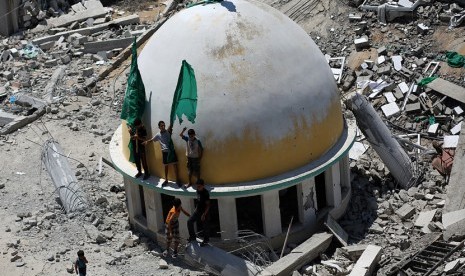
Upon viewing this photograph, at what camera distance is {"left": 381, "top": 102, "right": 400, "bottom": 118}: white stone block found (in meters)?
24.3

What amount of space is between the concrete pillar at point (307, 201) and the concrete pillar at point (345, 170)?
1.37m

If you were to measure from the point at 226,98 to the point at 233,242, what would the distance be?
2898 mm

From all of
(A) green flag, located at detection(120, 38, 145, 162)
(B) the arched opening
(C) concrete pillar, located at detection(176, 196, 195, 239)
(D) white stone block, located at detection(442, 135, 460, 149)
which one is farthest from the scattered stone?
(D) white stone block, located at detection(442, 135, 460, 149)

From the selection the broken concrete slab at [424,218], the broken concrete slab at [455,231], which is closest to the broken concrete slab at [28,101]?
the broken concrete slab at [424,218]

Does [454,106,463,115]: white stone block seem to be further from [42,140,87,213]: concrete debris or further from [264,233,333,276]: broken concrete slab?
[42,140,87,213]: concrete debris

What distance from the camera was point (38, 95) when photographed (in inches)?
1093

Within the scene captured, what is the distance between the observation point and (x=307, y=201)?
19.7 meters

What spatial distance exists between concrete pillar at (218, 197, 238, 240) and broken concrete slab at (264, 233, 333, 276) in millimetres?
1117

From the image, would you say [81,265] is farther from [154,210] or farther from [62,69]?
[62,69]

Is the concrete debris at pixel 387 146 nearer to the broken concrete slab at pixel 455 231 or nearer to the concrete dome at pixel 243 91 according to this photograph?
the concrete dome at pixel 243 91

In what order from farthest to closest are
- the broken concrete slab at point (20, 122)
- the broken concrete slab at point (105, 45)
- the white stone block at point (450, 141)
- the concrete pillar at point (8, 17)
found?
the concrete pillar at point (8, 17) < the broken concrete slab at point (105, 45) < the broken concrete slab at point (20, 122) < the white stone block at point (450, 141)

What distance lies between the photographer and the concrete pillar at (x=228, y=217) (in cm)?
1905

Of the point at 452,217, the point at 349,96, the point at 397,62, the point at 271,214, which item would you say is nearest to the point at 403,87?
the point at 397,62

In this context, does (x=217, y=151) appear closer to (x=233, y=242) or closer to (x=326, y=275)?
(x=233, y=242)
